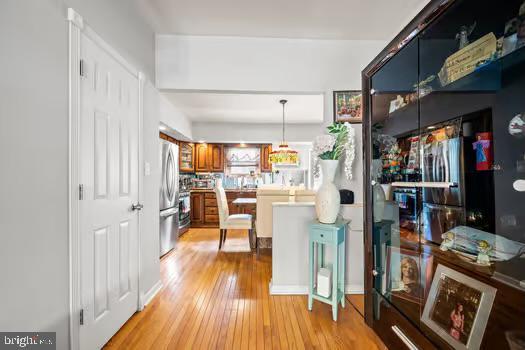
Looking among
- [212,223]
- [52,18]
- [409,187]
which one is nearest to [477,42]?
[409,187]

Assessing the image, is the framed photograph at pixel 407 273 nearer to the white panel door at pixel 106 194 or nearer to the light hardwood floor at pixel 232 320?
the light hardwood floor at pixel 232 320

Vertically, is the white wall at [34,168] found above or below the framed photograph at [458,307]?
above

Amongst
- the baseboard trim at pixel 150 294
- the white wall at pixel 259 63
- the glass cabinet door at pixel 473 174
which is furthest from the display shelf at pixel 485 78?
the baseboard trim at pixel 150 294

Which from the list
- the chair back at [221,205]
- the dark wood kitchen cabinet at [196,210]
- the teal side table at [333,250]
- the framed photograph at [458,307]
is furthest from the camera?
the dark wood kitchen cabinet at [196,210]

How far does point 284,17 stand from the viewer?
2.21m

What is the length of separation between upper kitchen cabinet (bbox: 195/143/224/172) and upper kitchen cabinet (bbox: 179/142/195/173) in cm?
12

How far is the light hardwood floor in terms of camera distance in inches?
66.1

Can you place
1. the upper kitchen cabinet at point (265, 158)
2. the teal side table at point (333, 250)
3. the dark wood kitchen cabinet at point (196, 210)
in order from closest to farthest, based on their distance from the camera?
1. the teal side table at point (333, 250)
2. the dark wood kitchen cabinet at point (196, 210)
3. the upper kitchen cabinet at point (265, 158)

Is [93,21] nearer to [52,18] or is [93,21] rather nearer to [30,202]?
[52,18]

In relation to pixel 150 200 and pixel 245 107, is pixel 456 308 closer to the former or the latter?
pixel 150 200

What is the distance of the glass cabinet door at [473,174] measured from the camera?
960 millimetres

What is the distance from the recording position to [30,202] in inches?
43.4

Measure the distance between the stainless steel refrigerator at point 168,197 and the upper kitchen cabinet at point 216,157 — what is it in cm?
191

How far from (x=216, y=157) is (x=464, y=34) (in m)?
5.36
